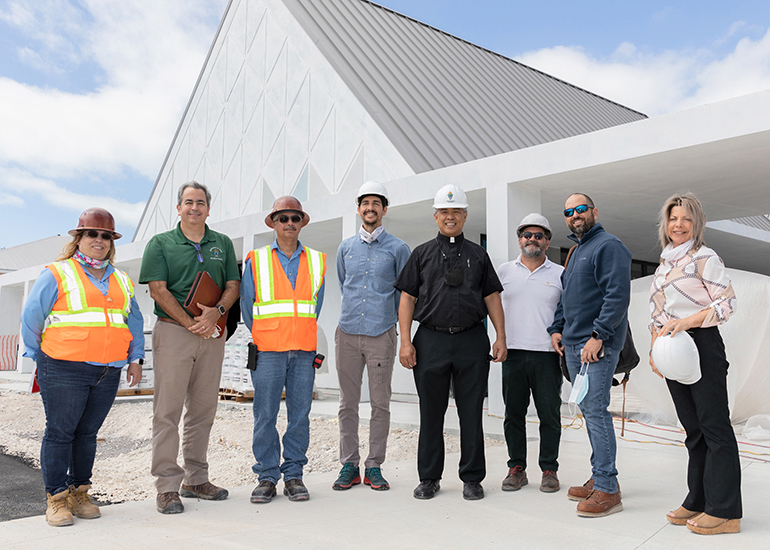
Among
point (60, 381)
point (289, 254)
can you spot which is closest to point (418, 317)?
point (289, 254)

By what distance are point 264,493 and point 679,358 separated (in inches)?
111

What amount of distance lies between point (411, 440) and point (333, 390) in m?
6.72

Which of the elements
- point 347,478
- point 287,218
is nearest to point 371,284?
point 287,218

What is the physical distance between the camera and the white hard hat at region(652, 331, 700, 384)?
3355 mm

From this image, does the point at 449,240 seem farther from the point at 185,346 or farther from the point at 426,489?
the point at 185,346

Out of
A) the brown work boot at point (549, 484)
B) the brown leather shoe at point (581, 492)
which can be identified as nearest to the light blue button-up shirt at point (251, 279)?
the brown work boot at point (549, 484)

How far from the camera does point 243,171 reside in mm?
16969

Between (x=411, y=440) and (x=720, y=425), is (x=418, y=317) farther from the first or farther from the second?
(x=411, y=440)

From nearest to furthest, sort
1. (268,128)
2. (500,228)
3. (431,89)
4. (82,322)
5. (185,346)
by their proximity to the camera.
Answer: (82,322)
(185,346)
(500,228)
(431,89)
(268,128)

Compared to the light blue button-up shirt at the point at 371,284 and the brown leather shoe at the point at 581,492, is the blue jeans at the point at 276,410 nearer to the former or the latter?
the light blue button-up shirt at the point at 371,284

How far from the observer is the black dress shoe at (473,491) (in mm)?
4133

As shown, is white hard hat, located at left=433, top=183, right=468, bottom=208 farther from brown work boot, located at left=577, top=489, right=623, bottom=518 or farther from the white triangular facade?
the white triangular facade

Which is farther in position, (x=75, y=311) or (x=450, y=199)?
(x=450, y=199)

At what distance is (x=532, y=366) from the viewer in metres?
4.54
